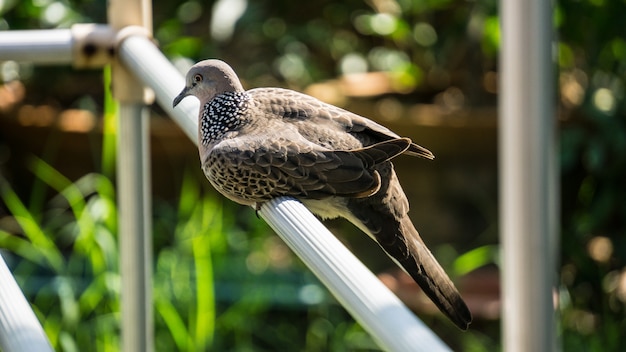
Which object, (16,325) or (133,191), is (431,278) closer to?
(16,325)

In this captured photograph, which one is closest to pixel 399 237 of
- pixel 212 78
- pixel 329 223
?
pixel 212 78

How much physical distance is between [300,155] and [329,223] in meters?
1.37

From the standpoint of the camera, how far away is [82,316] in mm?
2225

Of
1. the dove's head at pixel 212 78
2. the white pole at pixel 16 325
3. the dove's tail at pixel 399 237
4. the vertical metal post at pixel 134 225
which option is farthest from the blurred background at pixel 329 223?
the white pole at pixel 16 325

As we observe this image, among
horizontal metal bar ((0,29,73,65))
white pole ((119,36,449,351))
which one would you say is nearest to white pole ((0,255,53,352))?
white pole ((119,36,449,351))

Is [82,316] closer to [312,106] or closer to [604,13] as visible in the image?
[312,106]

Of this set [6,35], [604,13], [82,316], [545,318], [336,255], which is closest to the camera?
[545,318]

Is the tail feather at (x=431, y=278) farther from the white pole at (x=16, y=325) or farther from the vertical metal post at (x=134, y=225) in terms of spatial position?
the vertical metal post at (x=134, y=225)

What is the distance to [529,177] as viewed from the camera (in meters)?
0.67

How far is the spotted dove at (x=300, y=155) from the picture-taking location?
1.05 metres

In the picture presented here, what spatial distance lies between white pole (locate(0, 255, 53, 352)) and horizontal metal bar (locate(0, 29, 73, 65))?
566mm

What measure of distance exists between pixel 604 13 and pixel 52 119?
1.61m

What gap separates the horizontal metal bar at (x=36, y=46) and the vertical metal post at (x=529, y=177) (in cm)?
89

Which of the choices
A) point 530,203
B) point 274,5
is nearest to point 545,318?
point 530,203
